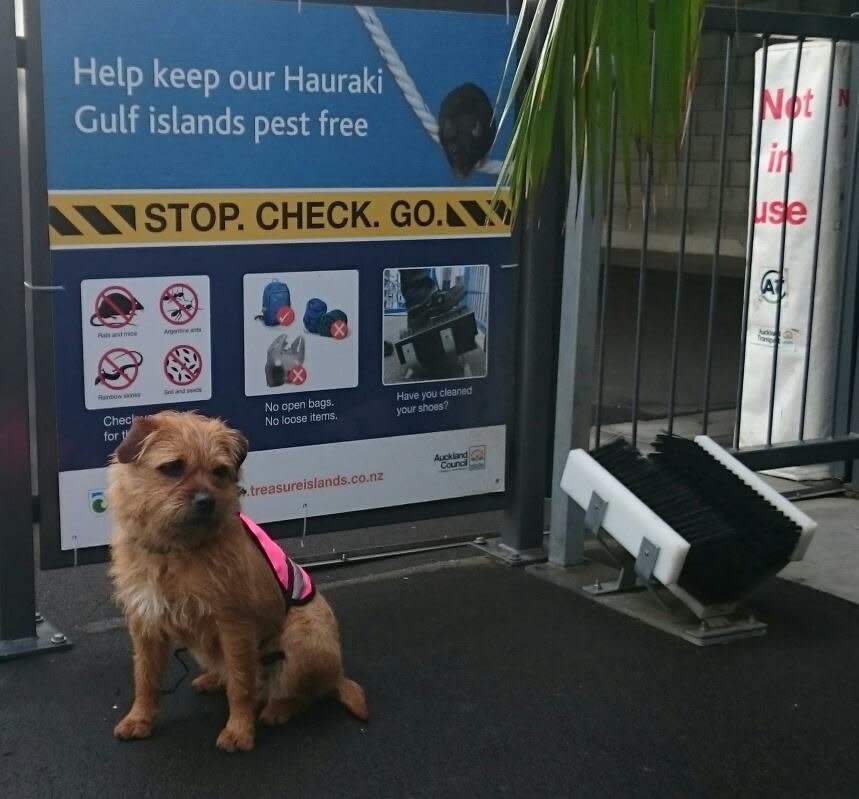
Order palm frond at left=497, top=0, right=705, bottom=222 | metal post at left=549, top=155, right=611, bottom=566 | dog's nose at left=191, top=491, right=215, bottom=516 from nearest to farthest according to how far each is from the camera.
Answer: palm frond at left=497, top=0, right=705, bottom=222
dog's nose at left=191, top=491, right=215, bottom=516
metal post at left=549, top=155, right=611, bottom=566

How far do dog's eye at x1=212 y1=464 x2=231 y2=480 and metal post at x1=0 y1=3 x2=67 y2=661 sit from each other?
108cm

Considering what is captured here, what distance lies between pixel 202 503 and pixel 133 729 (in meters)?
0.83

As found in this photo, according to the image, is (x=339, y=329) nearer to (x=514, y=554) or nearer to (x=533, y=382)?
(x=533, y=382)

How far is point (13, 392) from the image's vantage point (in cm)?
420

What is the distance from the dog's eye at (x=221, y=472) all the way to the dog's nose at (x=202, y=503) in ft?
0.26

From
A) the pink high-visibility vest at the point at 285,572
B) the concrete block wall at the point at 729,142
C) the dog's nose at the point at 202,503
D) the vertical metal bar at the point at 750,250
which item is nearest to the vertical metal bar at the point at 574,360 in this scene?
the vertical metal bar at the point at 750,250

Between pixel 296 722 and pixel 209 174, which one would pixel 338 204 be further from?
pixel 296 722

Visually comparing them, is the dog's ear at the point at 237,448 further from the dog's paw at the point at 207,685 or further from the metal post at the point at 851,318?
the metal post at the point at 851,318

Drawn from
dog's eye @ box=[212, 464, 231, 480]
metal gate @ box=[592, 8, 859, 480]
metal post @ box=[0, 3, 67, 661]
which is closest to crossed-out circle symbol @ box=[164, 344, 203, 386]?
metal post @ box=[0, 3, 67, 661]

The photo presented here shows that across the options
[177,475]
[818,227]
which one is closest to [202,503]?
[177,475]

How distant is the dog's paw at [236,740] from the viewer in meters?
3.67

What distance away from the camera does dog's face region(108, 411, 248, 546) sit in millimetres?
3432

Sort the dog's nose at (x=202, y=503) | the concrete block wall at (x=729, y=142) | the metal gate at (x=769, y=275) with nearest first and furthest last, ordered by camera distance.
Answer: the dog's nose at (x=202, y=503) → the metal gate at (x=769, y=275) → the concrete block wall at (x=729, y=142)

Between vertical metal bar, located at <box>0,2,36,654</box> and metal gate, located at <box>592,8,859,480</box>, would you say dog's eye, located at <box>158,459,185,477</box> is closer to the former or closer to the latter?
vertical metal bar, located at <box>0,2,36,654</box>
